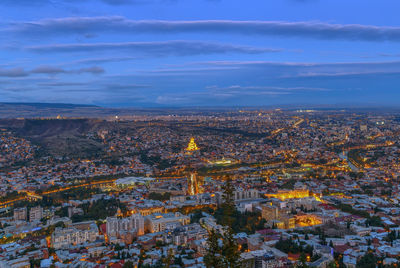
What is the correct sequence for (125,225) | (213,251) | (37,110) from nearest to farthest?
(213,251)
(125,225)
(37,110)

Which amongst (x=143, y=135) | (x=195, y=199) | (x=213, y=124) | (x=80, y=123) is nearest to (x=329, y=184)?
(x=195, y=199)

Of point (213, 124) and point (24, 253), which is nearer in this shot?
point (24, 253)

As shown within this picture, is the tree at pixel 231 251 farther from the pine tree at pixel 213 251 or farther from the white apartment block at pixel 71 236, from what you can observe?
the white apartment block at pixel 71 236

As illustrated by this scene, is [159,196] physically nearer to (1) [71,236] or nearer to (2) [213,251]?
(1) [71,236]

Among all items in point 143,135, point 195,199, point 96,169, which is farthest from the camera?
point 143,135

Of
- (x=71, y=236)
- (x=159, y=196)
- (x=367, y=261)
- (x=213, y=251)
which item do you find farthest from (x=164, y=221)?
(x=213, y=251)

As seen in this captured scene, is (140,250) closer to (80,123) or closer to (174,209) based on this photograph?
(174,209)

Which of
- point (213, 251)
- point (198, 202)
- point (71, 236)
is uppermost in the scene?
point (213, 251)

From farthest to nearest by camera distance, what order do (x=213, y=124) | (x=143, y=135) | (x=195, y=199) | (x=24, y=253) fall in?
(x=213, y=124), (x=143, y=135), (x=195, y=199), (x=24, y=253)
